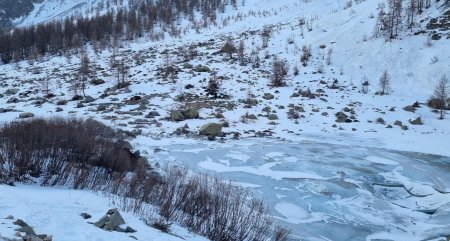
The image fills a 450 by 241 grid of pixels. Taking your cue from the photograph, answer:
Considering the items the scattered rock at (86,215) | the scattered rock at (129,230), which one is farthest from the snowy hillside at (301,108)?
the scattered rock at (86,215)

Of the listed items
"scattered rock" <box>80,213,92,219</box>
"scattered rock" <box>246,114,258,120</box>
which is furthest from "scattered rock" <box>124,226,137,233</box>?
"scattered rock" <box>246,114,258,120</box>

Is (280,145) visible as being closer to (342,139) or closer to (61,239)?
(342,139)

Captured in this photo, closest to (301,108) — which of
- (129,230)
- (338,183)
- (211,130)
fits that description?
(211,130)

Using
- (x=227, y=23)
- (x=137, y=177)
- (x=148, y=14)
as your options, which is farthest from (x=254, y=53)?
(x=148, y=14)

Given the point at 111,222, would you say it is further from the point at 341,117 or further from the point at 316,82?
the point at 316,82

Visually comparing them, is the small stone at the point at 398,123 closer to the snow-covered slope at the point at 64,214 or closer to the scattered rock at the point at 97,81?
the snow-covered slope at the point at 64,214

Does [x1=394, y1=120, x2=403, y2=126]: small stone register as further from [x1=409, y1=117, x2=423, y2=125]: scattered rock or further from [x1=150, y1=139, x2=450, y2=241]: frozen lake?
[x1=150, y1=139, x2=450, y2=241]: frozen lake

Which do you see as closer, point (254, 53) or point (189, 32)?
point (254, 53)
